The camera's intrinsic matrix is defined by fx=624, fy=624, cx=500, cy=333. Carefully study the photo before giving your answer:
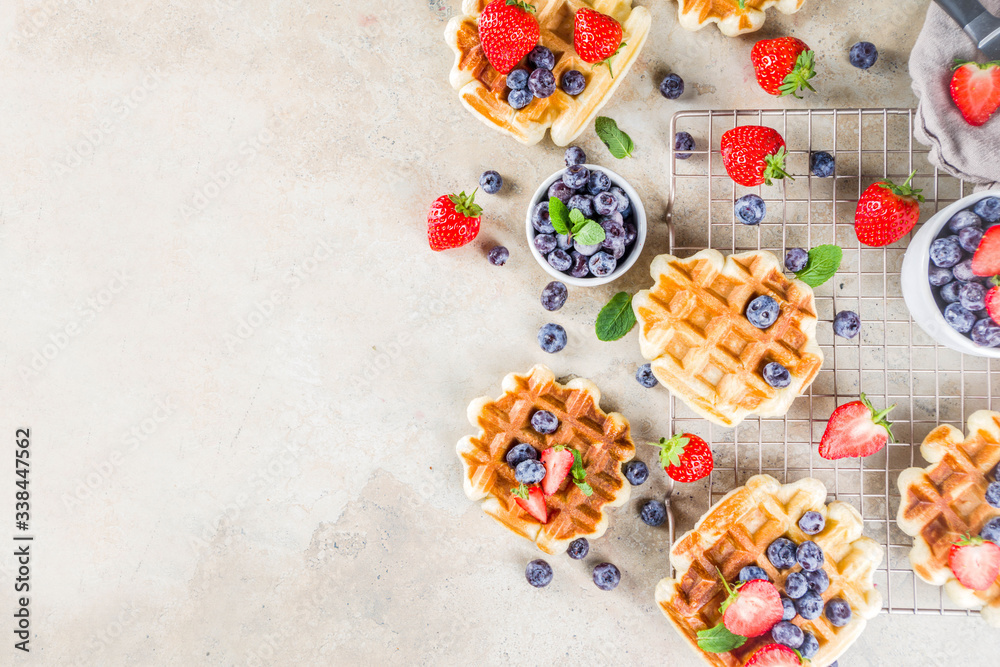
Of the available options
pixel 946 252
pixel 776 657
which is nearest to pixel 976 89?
pixel 946 252

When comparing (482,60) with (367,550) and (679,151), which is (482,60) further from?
(367,550)

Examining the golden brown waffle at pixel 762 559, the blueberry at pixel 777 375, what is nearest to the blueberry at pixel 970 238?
the blueberry at pixel 777 375

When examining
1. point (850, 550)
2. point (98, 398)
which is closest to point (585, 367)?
point (850, 550)

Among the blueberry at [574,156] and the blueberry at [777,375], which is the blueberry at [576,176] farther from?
the blueberry at [777,375]

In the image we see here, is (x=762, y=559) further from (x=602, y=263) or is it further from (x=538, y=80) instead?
(x=538, y=80)

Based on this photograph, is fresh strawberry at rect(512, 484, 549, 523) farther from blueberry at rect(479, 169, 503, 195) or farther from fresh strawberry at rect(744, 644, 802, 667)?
blueberry at rect(479, 169, 503, 195)

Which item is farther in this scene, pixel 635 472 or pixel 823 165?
pixel 635 472
